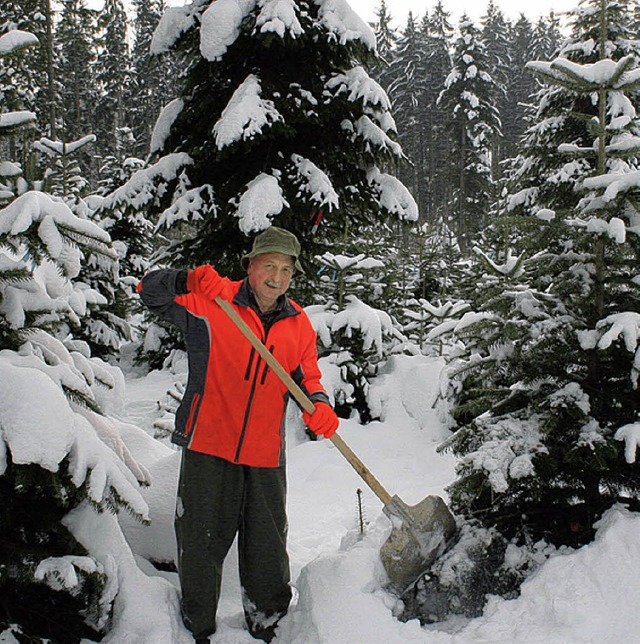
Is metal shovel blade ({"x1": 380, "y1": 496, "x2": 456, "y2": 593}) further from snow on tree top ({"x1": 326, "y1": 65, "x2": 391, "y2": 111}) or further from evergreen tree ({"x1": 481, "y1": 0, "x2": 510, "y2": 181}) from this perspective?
evergreen tree ({"x1": 481, "y1": 0, "x2": 510, "y2": 181})

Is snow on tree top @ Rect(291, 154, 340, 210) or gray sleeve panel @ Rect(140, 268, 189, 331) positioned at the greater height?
snow on tree top @ Rect(291, 154, 340, 210)

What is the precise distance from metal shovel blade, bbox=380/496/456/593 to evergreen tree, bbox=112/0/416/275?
133 inches

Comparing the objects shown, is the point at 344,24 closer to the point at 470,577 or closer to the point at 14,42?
the point at 14,42

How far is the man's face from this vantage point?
3086mm

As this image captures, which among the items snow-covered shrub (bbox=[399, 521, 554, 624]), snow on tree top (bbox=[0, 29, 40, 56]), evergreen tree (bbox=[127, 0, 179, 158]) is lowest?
snow-covered shrub (bbox=[399, 521, 554, 624])

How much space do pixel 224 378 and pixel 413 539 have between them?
1.49m

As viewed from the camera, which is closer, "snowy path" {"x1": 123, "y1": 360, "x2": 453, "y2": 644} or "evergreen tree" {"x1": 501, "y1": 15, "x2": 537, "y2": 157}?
"snowy path" {"x1": 123, "y1": 360, "x2": 453, "y2": 644}

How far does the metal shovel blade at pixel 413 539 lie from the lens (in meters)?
3.06

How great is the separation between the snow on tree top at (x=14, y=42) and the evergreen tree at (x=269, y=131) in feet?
9.81

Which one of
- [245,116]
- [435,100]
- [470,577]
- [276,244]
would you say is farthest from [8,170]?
[435,100]

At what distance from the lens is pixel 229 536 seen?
10.2ft

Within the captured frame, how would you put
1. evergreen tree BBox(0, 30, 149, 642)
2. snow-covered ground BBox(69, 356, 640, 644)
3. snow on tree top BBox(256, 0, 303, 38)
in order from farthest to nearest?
1. snow on tree top BBox(256, 0, 303, 38)
2. snow-covered ground BBox(69, 356, 640, 644)
3. evergreen tree BBox(0, 30, 149, 642)

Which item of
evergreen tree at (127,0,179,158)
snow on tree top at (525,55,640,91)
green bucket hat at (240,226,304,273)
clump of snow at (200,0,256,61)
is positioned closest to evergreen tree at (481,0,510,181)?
evergreen tree at (127,0,179,158)

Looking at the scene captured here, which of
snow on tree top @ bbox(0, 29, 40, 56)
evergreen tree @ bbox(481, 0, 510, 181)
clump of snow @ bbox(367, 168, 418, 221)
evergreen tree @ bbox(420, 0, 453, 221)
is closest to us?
snow on tree top @ bbox(0, 29, 40, 56)
